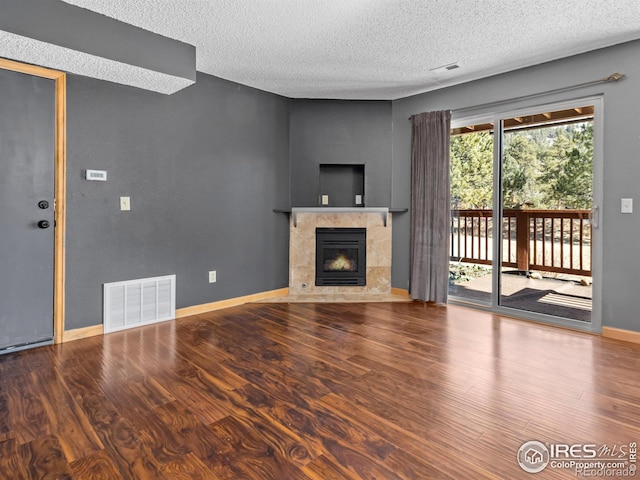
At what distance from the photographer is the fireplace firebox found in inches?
186

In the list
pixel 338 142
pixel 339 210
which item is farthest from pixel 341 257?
pixel 338 142

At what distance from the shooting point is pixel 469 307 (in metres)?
4.13

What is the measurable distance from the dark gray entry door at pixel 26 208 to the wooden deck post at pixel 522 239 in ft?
13.9

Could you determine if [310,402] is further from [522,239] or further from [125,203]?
[522,239]

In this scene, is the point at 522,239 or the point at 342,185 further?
the point at 342,185

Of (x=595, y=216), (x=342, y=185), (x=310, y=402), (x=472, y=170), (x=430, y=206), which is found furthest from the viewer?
Result: (x=342, y=185)

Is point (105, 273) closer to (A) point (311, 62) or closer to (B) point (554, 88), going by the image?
(A) point (311, 62)

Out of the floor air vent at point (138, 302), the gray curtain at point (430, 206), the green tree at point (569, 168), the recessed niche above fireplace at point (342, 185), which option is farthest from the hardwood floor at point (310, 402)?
the recessed niche above fireplace at point (342, 185)

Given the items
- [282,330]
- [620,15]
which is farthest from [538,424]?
[620,15]

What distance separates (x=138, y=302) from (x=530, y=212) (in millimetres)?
3881

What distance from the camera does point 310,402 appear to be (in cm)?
204

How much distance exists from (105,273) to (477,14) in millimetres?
3584

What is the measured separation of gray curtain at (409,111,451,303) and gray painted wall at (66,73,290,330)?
159 centimetres

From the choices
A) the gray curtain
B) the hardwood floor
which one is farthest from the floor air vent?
the gray curtain
